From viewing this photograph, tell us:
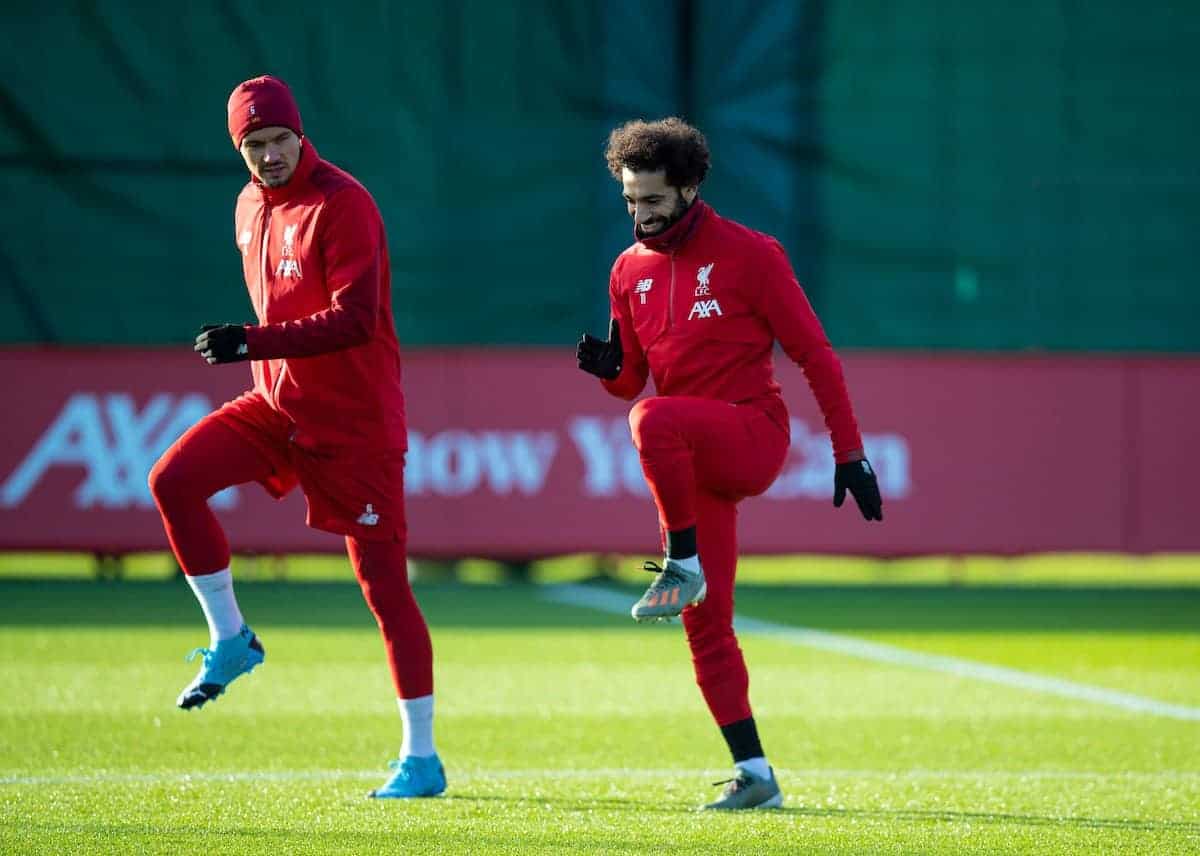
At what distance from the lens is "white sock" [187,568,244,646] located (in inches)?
238

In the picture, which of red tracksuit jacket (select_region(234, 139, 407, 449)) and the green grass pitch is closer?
the green grass pitch

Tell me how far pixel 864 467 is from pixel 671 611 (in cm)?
70

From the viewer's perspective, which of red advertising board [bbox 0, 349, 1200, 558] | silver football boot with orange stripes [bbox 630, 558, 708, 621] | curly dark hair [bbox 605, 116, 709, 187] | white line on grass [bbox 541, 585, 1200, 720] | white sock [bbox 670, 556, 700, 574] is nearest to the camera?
silver football boot with orange stripes [bbox 630, 558, 708, 621]

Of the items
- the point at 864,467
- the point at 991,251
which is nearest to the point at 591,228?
the point at 991,251

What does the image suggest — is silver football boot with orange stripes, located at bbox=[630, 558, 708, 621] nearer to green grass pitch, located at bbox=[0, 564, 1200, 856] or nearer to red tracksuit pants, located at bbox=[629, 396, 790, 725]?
red tracksuit pants, located at bbox=[629, 396, 790, 725]

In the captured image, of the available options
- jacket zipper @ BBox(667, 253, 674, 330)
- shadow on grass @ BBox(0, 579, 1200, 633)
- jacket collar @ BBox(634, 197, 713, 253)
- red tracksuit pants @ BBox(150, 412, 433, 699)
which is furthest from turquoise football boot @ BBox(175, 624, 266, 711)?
shadow on grass @ BBox(0, 579, 1200, 633)

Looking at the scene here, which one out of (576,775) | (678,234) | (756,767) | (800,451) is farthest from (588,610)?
(678,234)

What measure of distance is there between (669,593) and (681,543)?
0.17m

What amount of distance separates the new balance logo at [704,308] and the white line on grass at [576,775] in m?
1.60

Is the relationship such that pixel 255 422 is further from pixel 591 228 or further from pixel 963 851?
pixel 591 228

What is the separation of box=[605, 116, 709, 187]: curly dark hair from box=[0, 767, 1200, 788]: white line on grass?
1.97m

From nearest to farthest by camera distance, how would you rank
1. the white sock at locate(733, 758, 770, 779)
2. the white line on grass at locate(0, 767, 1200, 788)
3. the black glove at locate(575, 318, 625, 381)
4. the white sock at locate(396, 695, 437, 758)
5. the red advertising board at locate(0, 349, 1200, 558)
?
the white sock at locate(733, 758, 770, 779)
the white sock at locate(396, 695, 437, 758)
the black glove at locate(575, 318, 625, 381)
the white line on grass at locate(0, 767, 1200, 788)
the red advertising board at locate(0, 349, 1200, 558)

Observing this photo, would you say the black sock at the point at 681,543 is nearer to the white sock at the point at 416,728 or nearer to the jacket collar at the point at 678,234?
the jacket collar at the point at 678,234

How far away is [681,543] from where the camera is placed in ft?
18.8
